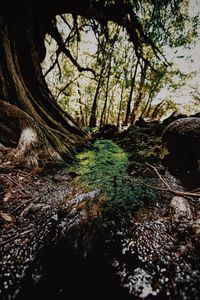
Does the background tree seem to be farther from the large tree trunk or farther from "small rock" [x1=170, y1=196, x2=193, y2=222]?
"small rock" [x1=170, y1=196, x2=193, y2=222]

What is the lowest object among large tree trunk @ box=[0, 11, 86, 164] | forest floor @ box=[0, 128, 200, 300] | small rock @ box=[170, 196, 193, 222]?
forest floor @ box=[0, 128, 200, 300]

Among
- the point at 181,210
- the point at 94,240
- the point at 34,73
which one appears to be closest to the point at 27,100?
the point at 34,73

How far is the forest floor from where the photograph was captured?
1045 millimetres

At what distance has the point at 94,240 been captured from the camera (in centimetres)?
143

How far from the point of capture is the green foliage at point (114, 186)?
1.84m

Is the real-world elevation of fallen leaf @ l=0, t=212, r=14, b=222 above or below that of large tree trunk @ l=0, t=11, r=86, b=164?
below

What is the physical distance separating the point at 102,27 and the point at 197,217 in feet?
19.4

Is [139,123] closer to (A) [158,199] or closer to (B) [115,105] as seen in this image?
(A) [158,199]

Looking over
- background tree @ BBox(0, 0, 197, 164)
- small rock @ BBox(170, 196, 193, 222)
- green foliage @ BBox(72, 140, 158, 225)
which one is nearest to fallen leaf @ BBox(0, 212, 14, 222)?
green foliage @ BBox(72, 140, 158, 225)

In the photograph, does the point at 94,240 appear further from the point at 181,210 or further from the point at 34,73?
the point at 34,73

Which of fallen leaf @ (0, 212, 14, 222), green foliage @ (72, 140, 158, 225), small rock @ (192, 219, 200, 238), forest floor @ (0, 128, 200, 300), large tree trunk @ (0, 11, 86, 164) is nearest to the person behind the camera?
forest floor @ (0, 128, 200, 300)

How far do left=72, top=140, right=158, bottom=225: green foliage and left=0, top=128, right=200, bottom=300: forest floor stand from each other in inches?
0.5

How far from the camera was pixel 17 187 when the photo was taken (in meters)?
2.11

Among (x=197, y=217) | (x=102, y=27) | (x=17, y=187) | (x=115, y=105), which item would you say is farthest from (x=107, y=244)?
(x=115, y=105)
